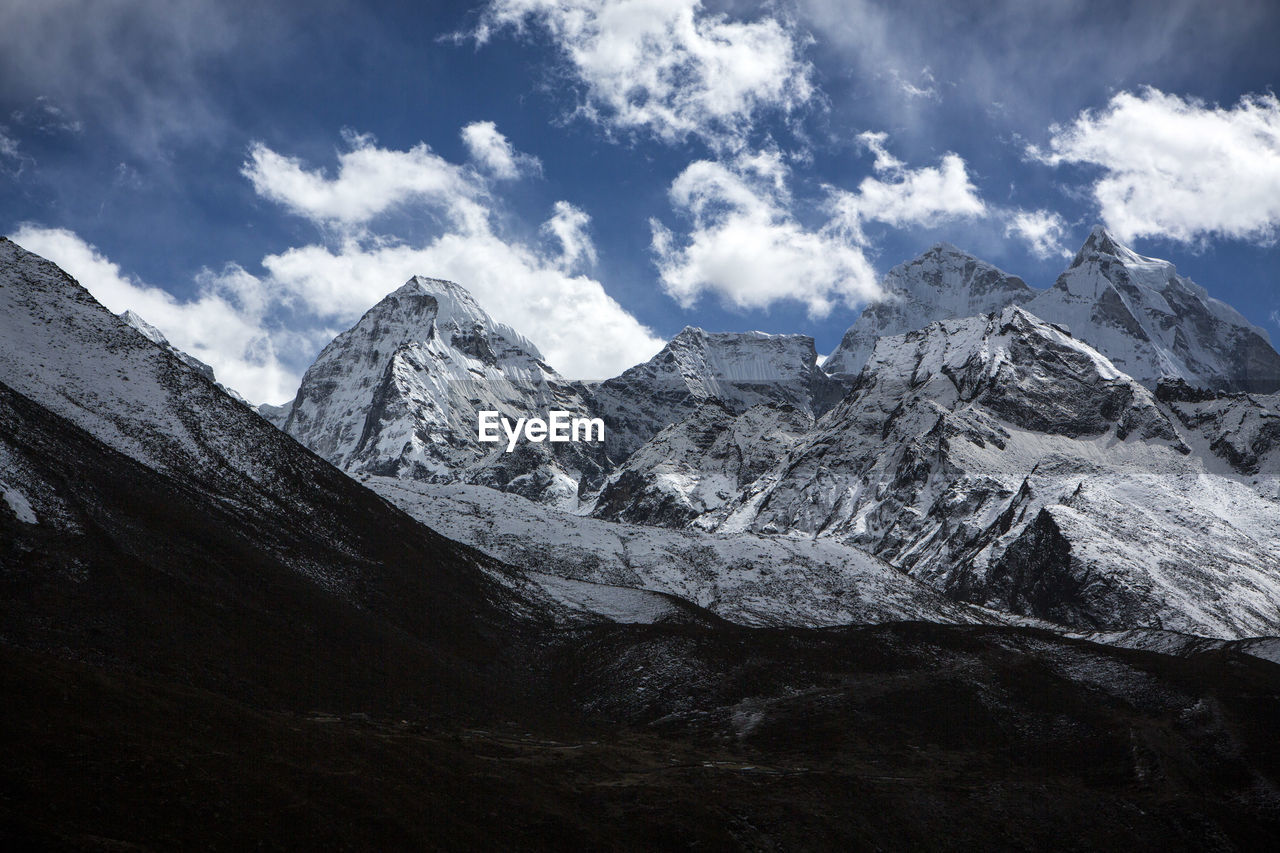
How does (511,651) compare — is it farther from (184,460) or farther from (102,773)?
(102,773)

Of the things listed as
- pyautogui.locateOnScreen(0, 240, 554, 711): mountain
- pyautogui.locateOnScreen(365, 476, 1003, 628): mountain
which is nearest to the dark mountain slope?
pyautogui.locateOnScreen(0, 240, 554, 711): mountain

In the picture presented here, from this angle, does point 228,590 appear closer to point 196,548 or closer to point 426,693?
point 196,548

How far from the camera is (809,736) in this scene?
65.5 m

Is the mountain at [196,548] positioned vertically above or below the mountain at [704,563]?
below

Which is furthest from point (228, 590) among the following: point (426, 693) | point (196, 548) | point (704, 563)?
point (704, 563)

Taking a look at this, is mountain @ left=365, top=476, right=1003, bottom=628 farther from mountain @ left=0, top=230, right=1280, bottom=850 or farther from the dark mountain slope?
the dark mountain slope

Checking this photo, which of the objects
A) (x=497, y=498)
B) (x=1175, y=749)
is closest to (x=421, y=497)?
(x=497, y=498)

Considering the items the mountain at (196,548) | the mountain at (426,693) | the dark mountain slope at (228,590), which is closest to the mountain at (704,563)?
the mountain at (426,693)

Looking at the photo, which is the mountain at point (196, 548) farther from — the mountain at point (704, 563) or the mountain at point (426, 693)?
the mountain at point (704, 563)

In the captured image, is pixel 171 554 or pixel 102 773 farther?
pixel 171 554

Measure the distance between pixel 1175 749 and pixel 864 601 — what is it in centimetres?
6802

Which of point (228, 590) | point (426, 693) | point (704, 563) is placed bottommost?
point (426, 693)

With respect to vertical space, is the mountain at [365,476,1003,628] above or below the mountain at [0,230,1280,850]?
above

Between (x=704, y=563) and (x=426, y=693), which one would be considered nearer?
(x=426, y=693)
